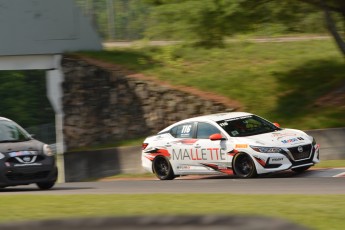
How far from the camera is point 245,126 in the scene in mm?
19125

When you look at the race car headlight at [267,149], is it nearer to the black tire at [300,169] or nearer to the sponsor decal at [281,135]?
the sponsor decal at [281,135]

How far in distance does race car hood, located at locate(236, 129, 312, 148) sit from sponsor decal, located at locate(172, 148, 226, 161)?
0.56 metres

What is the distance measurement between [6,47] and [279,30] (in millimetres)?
11455

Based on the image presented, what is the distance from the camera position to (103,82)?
1244 inches

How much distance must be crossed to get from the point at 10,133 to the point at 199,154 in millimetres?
4217

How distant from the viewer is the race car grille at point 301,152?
1784cm

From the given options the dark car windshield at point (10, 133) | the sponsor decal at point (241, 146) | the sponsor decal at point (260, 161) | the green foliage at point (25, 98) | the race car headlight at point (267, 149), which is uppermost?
the dark car windshield at point (10, 133)

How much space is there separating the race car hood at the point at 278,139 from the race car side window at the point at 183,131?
5.14 feet

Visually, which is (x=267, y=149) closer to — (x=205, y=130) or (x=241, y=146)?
(x=241, y=146)

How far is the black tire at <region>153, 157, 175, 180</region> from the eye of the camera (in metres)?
19.9

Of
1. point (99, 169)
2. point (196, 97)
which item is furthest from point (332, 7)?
point (99, 169)

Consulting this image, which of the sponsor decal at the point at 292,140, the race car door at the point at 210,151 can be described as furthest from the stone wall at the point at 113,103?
the sponsor decal at the point at 292,140

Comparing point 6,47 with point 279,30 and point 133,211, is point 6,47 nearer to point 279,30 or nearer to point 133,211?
point 279,30

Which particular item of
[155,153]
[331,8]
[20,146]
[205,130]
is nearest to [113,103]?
[331,8]
